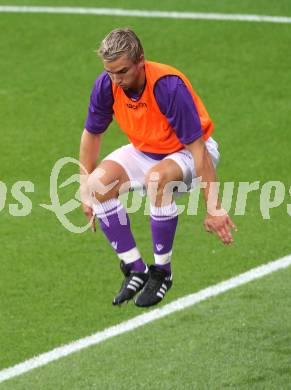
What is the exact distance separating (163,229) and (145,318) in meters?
2.79

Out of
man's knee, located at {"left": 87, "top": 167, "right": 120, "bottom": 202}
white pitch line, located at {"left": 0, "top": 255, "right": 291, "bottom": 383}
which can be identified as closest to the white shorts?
man's knee, located at {"left": 87, "top": 167, "right": 120, "bottom": 202}

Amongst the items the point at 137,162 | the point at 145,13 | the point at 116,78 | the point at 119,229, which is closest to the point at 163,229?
the point at 119,229

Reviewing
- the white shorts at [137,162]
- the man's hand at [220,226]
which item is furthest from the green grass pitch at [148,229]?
the white shorts at [137,162]

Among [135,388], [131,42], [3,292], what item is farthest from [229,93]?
[131,42]

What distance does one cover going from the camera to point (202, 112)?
486 inches

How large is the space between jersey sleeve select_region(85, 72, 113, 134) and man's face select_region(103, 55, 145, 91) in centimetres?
28

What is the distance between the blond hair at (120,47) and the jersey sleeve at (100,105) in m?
0.43

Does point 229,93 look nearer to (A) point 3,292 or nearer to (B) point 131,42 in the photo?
(A) point 3,292

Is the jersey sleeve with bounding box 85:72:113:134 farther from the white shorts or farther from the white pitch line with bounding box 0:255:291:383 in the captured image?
the white pitch line with bounding box 0:255:291:383

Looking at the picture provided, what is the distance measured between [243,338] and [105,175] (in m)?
3.09

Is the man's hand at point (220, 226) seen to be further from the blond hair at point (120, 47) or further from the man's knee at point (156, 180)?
the blond hair at point (120, 47)

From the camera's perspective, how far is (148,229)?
55.6 feet

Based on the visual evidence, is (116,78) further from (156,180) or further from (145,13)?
(145,13)

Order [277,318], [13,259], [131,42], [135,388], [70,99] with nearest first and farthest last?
[131,42], [135,388], [277,318], [13,259], [70,99]
